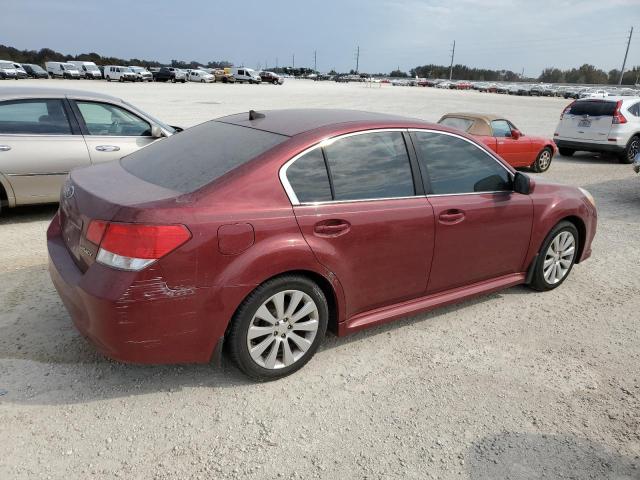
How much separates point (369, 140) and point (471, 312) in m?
1.81

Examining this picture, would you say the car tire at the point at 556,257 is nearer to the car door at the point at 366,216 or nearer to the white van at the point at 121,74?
the car door at the point at 366,216

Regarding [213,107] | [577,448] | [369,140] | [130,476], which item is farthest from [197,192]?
[213,107]

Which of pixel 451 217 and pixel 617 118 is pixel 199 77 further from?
pixel 451 217

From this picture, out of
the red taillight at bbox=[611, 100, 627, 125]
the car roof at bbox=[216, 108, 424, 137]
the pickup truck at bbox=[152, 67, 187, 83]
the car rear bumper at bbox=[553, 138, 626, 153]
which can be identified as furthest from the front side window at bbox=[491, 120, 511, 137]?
the pickup truck at bbox=[152, 67, 187, 83]

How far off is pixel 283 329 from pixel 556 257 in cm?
288

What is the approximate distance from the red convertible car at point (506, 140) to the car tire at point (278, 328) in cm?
745

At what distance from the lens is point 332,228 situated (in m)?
3.13

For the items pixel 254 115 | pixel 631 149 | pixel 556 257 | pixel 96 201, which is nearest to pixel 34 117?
pixel 254 115

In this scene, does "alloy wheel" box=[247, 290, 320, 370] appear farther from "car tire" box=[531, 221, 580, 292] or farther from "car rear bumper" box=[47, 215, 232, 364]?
"car tire" box=[531, 221, 580, 292]

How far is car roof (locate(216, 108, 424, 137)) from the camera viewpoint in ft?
11.1

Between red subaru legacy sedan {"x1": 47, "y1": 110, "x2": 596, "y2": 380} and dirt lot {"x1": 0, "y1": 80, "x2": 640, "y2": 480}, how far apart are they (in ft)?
0.94


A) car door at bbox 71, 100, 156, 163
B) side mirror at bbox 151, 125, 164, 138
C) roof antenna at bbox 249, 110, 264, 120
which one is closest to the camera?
roof antenna at bbox 249, 110, 264, 120

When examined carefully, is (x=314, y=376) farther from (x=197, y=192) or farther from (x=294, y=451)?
Result: (x=197, y=192)

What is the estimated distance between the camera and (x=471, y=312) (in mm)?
4309
